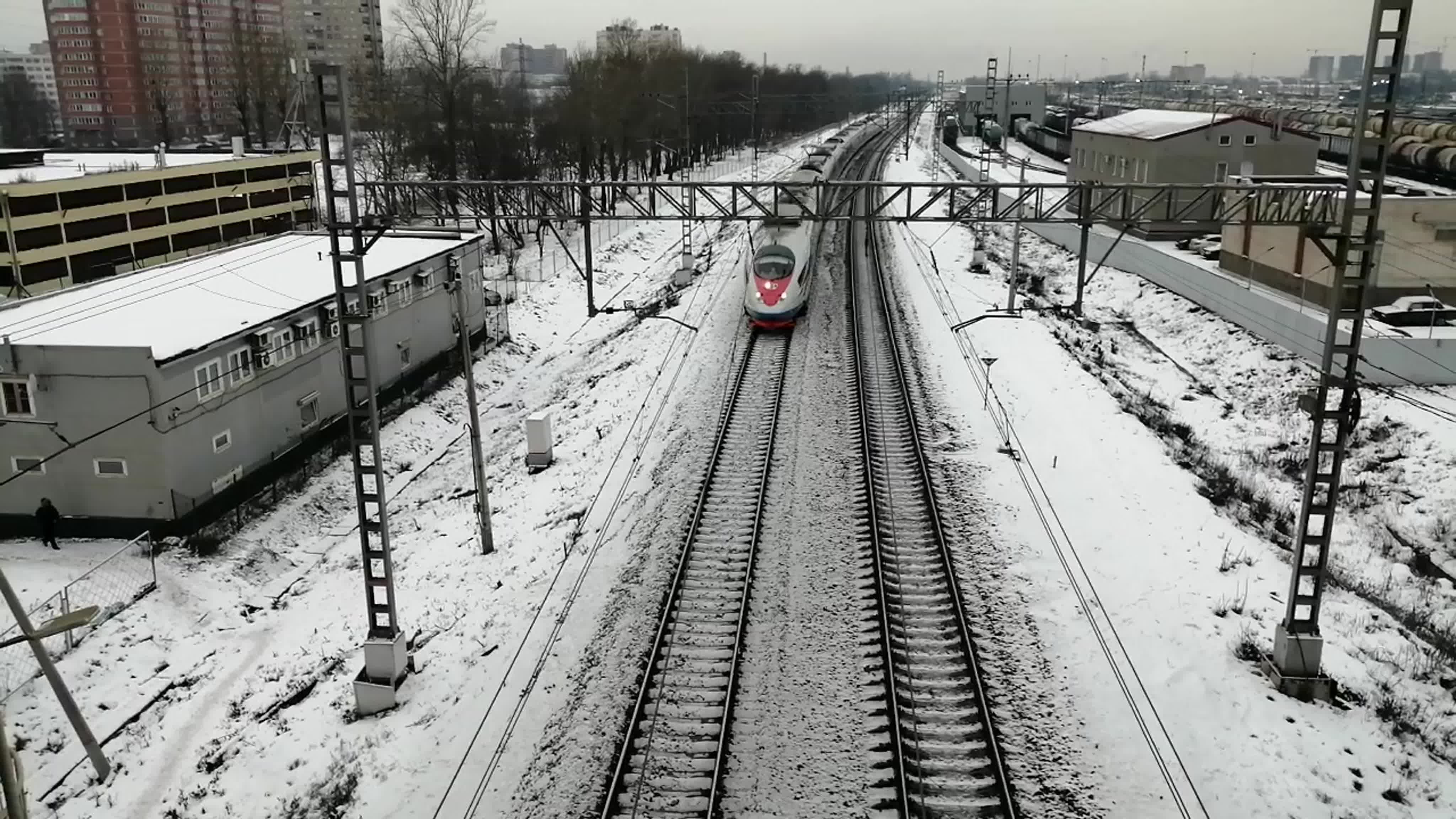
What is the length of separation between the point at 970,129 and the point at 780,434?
89.8 m

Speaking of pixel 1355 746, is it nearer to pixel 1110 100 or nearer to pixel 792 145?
pixel 792 145

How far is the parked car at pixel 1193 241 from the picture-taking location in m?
35.7

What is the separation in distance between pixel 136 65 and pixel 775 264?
79319 mm

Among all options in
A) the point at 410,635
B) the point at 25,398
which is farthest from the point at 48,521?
the point at 410,635

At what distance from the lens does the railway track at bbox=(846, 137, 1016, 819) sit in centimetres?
965

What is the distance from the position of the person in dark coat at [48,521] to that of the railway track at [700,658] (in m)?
10.7

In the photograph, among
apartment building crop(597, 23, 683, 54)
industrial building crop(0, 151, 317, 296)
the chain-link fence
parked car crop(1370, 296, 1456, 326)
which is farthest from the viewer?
apartment building crop(597, 23, 683, 54)

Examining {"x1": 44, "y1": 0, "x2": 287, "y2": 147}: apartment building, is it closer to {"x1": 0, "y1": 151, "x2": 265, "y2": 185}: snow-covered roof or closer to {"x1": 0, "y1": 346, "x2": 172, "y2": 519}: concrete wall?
{"x1": 0, "y1": 151, "x2": 265, "y2": 185}: snow-covered roof

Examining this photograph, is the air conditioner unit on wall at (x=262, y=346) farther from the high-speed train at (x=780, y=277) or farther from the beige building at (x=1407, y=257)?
the beige building at (x=1407, y=257)

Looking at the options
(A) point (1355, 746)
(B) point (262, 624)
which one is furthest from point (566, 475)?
(A) point (1355, 746)

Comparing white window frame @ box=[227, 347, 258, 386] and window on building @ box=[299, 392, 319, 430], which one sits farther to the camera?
window on building @ box=[299, 392, 319, 430]

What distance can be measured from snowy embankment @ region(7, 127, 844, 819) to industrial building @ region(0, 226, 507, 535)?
1.28 metres

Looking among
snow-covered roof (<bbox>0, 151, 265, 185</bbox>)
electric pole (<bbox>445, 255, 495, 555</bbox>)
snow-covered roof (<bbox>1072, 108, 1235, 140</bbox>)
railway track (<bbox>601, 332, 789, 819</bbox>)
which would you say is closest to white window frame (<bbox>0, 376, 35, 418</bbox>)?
electric pole (<bbox>445, 255, 495, 555</bbox>)

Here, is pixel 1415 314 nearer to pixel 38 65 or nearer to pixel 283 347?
pixel 283 347
